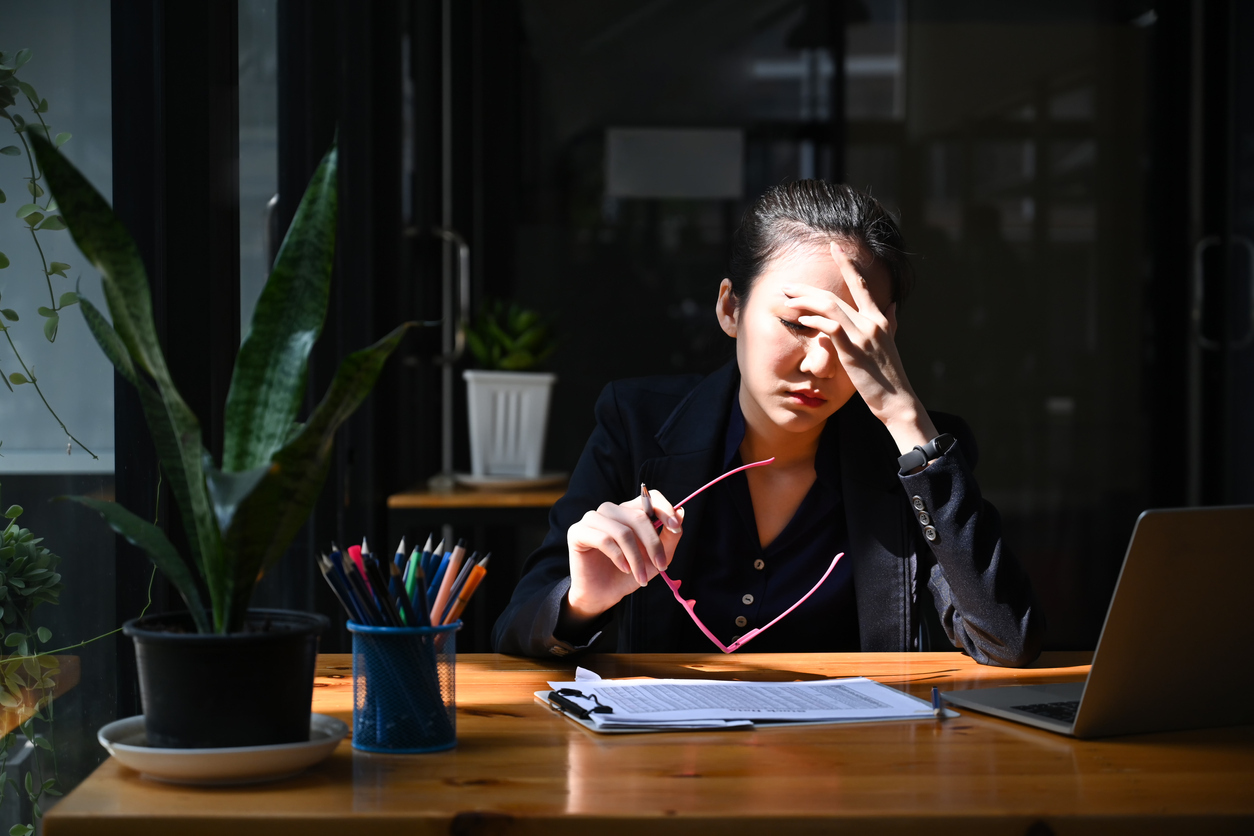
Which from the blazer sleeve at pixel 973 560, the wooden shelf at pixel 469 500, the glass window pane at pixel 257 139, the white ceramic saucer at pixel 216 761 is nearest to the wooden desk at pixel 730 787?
the white ceramic saucer at pixel 216 761

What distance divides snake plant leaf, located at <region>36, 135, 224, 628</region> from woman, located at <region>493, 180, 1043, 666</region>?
1.95 feet

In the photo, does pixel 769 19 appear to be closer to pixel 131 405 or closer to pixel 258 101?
pixel 258 101

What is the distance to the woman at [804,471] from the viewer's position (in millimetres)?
1488

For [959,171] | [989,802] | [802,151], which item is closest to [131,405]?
[989,802]

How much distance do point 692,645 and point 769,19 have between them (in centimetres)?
293

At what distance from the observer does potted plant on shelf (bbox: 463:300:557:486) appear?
10.5 feet

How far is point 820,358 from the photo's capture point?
159 centimetres

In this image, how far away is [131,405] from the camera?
135 cm

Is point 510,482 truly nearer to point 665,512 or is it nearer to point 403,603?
point 665,512

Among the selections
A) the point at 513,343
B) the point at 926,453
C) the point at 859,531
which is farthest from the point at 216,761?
the point at 513,343

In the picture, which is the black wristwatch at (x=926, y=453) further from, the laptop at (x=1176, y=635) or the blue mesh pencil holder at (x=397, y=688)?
the blue mesh pencil holder at (x=397, y=688)

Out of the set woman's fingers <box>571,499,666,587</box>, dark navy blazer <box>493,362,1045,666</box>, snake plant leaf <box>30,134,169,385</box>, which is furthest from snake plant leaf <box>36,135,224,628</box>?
dark navy blazer <box>493,362,1045,666</box>

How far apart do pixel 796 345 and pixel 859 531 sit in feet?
1.01

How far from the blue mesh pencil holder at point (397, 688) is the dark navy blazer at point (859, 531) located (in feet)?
1.26
